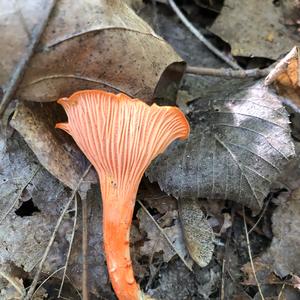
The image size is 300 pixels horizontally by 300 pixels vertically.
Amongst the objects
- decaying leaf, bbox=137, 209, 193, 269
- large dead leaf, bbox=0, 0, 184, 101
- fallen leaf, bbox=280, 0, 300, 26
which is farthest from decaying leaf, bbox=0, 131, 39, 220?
fallen leaf, bbox=280, 0, 300, 26

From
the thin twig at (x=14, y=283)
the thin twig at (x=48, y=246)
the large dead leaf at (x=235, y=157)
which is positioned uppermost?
the large dead leaf at (x=235, y=157)


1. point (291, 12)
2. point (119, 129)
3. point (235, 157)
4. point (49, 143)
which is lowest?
point (49, 143)

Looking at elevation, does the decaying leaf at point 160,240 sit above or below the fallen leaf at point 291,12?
below

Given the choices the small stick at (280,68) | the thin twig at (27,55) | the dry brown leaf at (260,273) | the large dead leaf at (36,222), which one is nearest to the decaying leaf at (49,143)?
the large dead leaf at (36,222)

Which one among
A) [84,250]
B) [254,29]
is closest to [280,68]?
[254,29]

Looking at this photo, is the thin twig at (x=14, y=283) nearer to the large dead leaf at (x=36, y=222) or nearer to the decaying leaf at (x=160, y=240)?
the large dead leaf at (x=36, y=222)

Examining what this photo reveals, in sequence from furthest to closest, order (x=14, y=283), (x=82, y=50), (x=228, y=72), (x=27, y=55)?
(x=228, y=72), (x=14, y=283), (x=82, y=50), (x=27, y=55)

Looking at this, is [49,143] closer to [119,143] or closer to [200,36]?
[119,143]
